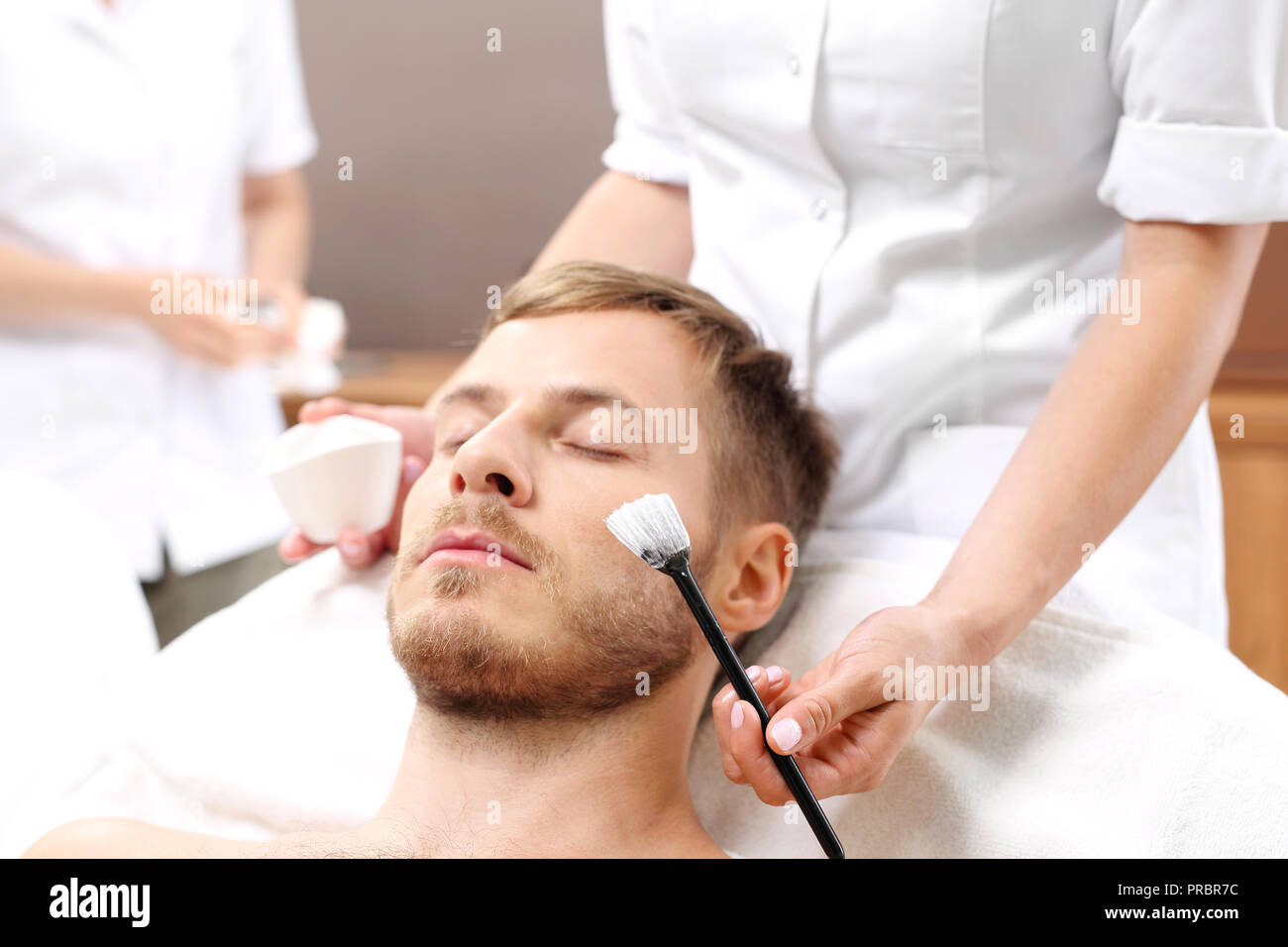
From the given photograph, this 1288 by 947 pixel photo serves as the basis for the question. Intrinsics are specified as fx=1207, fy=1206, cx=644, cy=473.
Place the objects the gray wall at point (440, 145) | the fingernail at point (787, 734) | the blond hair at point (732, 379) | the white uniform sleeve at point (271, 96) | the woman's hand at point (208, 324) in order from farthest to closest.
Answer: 1. the gray wall at point (440, 145)
2. the white uniform sleeve at point (271, 96)
3. the woman's hand at point (208, 324)
4. the blond hair at point (732, 379)
5. the fingernail at point (787, 734)

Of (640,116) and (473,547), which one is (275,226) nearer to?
(640,116)

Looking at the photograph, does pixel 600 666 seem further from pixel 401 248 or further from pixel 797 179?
pixel 401 248

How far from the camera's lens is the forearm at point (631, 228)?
1192 millimetres

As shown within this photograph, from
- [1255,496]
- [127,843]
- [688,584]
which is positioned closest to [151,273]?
[127,843]

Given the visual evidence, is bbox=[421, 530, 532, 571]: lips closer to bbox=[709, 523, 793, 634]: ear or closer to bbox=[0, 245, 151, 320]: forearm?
bbox=[709, 523, 793, 634]: ear

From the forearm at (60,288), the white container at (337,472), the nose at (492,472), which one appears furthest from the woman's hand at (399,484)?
the forearm at (60,288)

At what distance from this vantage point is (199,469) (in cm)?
172

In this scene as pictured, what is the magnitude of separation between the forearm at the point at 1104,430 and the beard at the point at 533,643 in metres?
0.21

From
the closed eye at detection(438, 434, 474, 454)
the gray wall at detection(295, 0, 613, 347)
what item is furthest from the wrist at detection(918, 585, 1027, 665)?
the gray wall at detection(295, 0, 613, 347)

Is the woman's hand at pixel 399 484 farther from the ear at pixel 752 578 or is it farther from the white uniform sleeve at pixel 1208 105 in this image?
the white uniform sleeve at pixel 1208 105

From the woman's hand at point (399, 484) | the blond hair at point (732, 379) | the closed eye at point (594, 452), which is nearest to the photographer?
the closed eye at point (594, 452)

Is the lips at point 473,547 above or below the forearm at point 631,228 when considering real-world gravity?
below

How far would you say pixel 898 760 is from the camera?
0.89m

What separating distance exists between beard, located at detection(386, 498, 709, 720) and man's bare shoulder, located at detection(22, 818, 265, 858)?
0.17 meters
